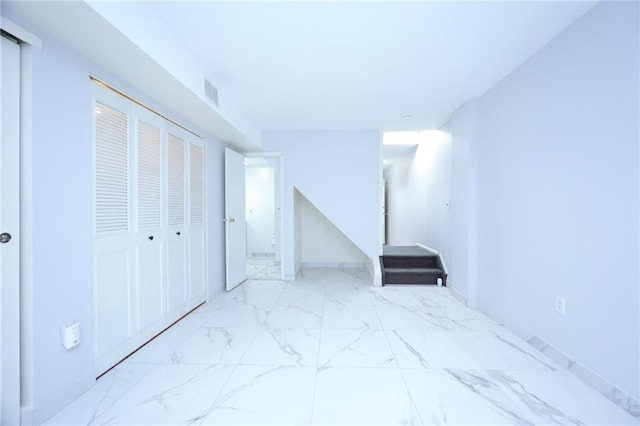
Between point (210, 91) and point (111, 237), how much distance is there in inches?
57.4

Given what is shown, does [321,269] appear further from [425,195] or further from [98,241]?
[98,241]

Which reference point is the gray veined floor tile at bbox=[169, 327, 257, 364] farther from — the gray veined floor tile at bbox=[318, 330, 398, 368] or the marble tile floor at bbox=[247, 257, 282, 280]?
the marble tile floor at bbox=[247, 257, 282, 280]

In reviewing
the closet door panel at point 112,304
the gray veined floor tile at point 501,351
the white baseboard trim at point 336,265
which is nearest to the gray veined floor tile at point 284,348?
the closet door panel at point 112,304

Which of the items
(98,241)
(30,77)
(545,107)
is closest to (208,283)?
(98,241)

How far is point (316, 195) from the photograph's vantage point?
4.02 meters

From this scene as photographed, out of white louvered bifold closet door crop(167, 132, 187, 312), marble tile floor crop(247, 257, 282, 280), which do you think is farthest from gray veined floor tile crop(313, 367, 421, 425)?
marble tile floor crop(247, 257, 282, 280)

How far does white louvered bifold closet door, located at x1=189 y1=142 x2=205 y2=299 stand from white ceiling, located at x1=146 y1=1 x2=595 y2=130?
83 centimetres

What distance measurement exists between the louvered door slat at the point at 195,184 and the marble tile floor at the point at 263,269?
5.41 ft

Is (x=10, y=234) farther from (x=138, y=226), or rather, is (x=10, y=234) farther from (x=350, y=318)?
(x=350, y=318)

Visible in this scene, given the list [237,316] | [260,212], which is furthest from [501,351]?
[260,212]

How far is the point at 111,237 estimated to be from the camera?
1785 mm

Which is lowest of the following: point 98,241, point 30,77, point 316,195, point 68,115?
point 98,241

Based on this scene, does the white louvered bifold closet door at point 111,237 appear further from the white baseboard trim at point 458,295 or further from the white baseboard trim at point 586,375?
the white baseboard trim at point 458,295

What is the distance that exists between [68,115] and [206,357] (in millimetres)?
1804
